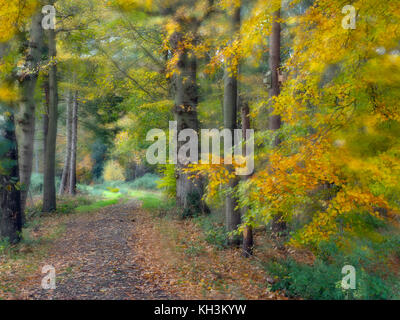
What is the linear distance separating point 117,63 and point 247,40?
9452 millimetres

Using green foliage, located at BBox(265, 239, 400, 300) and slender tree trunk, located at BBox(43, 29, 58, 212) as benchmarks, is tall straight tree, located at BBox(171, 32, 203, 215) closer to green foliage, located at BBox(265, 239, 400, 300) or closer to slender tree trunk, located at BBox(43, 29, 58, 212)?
slender tree trunk, located at BBox(43, 29, 58, 212)

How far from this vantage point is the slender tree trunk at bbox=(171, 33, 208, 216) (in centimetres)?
1242

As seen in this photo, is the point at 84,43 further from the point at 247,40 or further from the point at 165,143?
the point at 247,40

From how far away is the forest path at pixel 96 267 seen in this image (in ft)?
19.2

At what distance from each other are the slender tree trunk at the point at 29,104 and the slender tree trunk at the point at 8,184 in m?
1.88

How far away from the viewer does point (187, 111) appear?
12.4 m

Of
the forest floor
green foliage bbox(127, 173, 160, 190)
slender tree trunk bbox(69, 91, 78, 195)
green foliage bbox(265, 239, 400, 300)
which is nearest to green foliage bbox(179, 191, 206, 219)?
the forest floor

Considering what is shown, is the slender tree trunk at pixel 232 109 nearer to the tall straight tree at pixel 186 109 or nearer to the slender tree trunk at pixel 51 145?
the tall straight tree at pixel 186 109

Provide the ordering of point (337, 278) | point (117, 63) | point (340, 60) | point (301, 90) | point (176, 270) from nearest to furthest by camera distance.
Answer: point (340, 60), point (337, 278), point (301, 90), point (176, 270), point (117, 63)

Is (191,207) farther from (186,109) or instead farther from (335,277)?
(335,277)

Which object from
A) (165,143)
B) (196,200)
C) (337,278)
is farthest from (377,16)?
(165,143)

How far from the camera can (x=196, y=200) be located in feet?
41.8

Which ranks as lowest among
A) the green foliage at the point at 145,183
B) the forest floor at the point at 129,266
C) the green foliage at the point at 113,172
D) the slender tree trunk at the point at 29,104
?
the forest floor at the point at 129,266

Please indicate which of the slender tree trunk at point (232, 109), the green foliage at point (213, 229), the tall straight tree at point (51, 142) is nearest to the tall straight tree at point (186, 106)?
the green foliage at point (213, 229)
